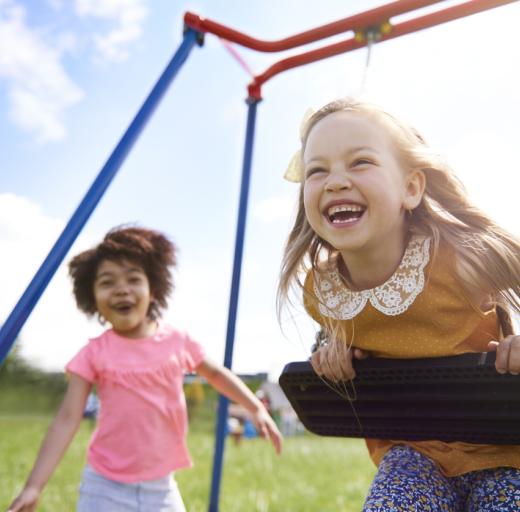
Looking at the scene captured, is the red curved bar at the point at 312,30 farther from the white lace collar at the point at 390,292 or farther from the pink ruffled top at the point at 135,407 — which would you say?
the pink ruffled top at the point at 135,407

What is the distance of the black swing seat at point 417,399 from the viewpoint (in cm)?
119

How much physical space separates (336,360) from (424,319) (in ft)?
0.70

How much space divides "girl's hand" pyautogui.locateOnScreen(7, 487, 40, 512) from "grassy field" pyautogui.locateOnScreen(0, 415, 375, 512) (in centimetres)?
108

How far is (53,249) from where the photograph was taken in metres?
1.66

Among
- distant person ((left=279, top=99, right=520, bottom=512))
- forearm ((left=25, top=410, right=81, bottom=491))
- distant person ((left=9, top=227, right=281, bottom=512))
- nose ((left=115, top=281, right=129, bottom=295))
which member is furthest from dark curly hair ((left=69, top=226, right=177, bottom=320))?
distant person ((left=279, top=99, right=520, bottom=512))

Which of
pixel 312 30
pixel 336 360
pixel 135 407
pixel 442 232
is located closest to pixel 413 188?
pixel 442 232

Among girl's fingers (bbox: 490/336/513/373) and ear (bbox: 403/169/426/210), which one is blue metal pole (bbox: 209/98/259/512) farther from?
girl's fingers (bbox: 490/336/513/373)

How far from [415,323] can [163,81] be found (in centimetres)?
101

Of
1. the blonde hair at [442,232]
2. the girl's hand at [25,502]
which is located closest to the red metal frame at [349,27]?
the blonde hair at [442,232]

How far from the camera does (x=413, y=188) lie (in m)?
1.48

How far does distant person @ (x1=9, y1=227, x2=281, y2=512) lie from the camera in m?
2.00

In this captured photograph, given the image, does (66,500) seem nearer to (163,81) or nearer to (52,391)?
(163,81)

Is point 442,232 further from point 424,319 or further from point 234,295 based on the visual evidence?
point 234,295

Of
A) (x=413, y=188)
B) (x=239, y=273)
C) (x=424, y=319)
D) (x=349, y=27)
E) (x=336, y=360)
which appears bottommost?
(x=336, y=360)
